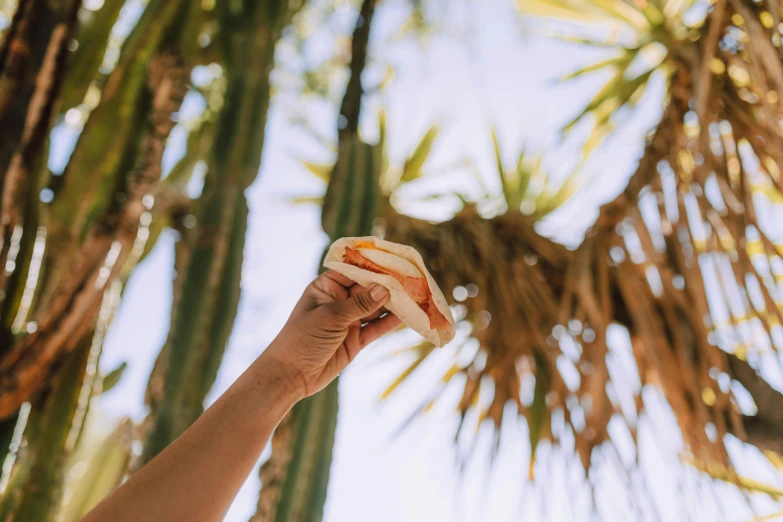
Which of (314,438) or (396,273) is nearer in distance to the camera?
(396,273)

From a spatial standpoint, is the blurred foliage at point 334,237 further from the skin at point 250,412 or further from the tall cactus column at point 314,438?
the skin at point 250,412

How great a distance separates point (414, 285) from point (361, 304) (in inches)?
3.9

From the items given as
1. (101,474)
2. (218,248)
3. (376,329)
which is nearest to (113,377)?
(101,474)

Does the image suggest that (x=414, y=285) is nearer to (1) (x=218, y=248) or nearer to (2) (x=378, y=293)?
(2) (x=378, y=293)

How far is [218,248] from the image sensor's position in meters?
1.26

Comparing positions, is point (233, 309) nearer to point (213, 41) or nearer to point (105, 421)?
point (213, 41)

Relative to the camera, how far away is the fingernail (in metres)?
0.78

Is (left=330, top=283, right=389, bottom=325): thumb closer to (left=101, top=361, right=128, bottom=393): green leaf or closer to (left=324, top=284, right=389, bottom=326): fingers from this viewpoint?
(left=324, top=284, right=389, bottom=326): fingers

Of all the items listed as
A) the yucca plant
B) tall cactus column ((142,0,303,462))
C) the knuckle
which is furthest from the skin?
the yucca plant

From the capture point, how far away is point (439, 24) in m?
2.22

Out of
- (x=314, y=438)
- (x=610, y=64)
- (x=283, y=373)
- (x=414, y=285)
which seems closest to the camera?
(x=283, y=373)

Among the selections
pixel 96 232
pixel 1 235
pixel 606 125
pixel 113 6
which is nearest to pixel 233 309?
pixel 96 232

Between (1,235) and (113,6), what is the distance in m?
0.76

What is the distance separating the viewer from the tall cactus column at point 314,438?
1.16 meters
